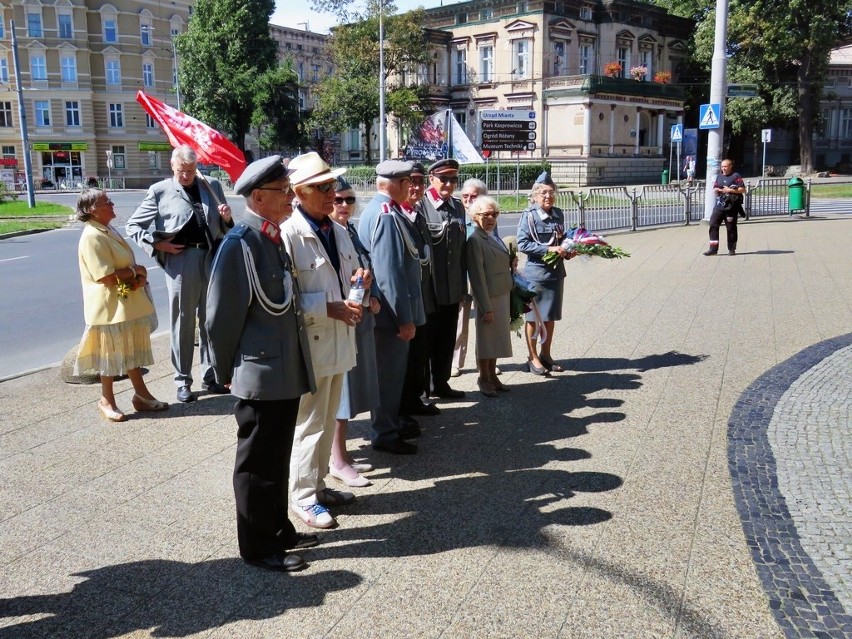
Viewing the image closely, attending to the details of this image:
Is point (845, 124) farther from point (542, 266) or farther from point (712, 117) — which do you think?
point (542, 266)

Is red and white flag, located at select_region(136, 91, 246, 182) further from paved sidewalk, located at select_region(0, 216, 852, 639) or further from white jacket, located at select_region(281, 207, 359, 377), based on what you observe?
white jacket, located at select_region(281, 207, 359, 377)

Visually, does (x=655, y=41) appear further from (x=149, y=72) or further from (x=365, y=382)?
(x=365, y=382)

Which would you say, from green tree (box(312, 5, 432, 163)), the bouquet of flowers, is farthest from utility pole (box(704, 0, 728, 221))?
green tree (box(312, 5, 432, 163))

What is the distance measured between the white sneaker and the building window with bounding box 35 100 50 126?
69.4 meters

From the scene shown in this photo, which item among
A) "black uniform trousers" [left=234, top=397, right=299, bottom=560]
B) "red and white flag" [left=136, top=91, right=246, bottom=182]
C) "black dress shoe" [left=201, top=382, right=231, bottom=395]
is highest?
"red and white flag" [left=136, top=91, right=246, bottom=182]

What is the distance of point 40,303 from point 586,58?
164 feet

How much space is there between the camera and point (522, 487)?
16.9 feet

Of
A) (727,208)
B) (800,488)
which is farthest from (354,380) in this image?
(727,208)

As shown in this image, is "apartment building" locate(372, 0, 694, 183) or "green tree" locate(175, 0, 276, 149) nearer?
"apartment building" locate(372, 0, 694, 183)

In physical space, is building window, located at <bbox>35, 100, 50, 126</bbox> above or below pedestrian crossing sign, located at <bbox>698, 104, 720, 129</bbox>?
above

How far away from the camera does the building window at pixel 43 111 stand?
65.5m

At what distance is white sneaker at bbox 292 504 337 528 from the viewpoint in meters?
4.58

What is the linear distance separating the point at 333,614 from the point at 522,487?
5.86ft

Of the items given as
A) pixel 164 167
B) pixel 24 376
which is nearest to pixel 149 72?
pixel 164 167
